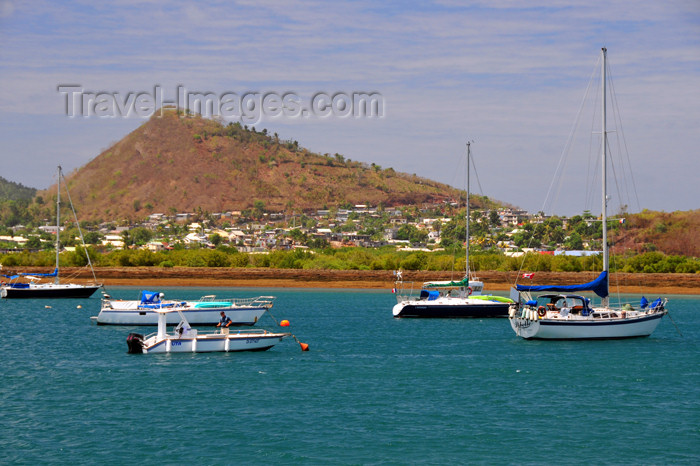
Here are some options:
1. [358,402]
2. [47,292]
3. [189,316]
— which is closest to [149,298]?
[189,316]

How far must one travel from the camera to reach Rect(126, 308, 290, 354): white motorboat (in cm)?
4941

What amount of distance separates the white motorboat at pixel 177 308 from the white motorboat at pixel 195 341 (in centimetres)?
1242

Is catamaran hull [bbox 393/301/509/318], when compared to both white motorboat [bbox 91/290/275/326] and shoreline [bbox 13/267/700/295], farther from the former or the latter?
shoreline [bbox 13/267/700/295]

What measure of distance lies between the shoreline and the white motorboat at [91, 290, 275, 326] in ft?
189

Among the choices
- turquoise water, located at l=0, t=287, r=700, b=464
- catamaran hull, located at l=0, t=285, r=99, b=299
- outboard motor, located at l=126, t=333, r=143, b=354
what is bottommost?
turquoise water, located at l=0, t=287, r=700, b=464

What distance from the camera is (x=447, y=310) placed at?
72.1 m

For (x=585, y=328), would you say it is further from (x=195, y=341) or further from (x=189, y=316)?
(x=189, y=316)

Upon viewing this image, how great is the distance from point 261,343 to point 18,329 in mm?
24915

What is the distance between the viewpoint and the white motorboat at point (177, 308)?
64625mm

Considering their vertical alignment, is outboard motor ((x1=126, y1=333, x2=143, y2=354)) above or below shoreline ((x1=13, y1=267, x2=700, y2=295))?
below

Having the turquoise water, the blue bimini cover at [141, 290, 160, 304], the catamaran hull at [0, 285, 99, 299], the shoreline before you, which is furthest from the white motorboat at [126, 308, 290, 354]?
the shoreline

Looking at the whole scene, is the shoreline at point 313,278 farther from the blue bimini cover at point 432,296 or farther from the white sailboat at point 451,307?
the white sailboat at point 451,307

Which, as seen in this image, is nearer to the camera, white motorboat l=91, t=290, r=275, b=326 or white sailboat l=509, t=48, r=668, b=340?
white sailboat l=509, t=48, r=668, b=340

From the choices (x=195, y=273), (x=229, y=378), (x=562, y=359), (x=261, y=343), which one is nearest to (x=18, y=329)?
(x=261, y=343)
